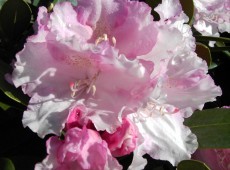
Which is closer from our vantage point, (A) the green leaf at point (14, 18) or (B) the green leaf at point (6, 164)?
(B) the green leaf at point (6, 164)

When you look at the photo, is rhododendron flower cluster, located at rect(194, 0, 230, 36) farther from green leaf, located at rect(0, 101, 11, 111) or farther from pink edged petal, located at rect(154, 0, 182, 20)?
green leaf, located at rect(0, 101, 11, 111)

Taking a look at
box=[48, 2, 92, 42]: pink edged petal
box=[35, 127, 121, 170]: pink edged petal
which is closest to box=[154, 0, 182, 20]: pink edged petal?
box=[48, 2, 92, 42]: pink edged petal

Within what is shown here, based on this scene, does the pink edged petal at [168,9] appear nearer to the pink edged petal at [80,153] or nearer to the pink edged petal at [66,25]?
the pink edged petal at [66,25]

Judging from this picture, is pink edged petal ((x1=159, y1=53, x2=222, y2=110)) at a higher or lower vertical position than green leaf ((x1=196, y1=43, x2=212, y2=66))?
higher

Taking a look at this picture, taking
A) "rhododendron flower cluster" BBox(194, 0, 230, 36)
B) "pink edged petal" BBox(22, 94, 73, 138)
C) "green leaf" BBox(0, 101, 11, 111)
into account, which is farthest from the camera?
"rhododendron flower cluster" BBox(194, 0, 230, 36)

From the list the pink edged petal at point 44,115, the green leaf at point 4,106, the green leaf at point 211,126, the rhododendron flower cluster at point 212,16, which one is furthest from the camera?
the rhododendron flower cluster at point 212,16

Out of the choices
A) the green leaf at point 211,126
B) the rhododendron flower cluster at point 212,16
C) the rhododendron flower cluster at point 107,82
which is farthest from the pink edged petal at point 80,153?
the rhododendron flower cluster at point 212,16

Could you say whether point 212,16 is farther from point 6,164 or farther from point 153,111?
point 6,164

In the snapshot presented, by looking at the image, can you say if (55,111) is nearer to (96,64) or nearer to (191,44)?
(96,64)

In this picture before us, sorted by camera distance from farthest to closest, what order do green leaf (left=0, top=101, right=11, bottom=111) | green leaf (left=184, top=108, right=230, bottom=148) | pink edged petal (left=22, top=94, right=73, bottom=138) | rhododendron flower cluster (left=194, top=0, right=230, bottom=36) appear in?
1. rhododendron flower cluster (left=194, top=0, right=230, bottom=36)
2. green leaf (left=184, top=108, right=230, bottom=148)
3. green leaf (left=0, top=101, right=11, bottom=111)
4. pink edged petal (left=22, top=94, right=73, bottom=138)
